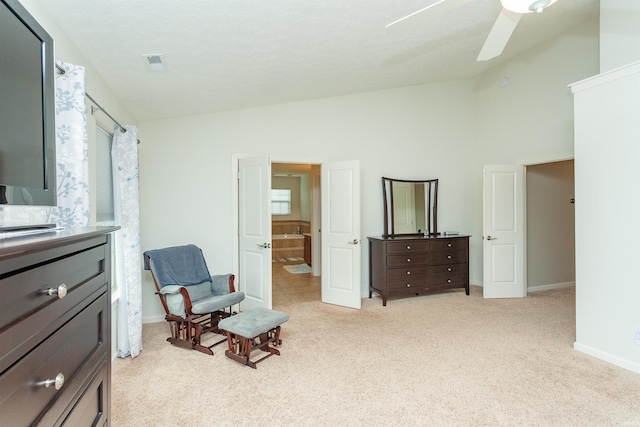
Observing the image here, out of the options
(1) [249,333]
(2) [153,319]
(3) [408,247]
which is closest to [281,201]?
(3) [408,247]

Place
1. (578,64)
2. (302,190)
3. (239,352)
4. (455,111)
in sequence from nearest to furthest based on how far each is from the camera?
1. (239,352)
2. (578,64)
3. (455,111)
4. (302,190)

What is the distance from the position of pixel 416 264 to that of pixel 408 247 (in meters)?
A: 0.28

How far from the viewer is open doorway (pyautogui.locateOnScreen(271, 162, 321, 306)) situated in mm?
5340

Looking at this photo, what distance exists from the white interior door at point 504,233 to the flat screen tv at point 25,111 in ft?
16.2

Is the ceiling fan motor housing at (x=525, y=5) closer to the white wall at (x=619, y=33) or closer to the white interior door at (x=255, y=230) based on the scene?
the white wall at (x=619, y=33)

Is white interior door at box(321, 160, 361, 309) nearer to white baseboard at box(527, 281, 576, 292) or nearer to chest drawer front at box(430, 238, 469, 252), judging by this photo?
chest drawer front at box(430, 238, 469, 252)

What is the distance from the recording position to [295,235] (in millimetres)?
9375

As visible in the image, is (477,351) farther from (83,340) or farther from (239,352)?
(83,340)

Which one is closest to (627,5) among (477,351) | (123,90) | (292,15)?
(292,15)

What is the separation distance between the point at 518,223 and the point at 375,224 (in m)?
2.06

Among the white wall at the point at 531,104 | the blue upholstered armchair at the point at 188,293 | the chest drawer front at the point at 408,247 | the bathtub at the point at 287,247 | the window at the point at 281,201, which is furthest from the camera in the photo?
the window at the point at 281,201

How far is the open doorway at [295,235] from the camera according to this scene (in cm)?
534

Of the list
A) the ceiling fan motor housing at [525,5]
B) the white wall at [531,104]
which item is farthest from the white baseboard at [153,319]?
the white wall at [531,104]

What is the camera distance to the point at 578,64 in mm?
4043
